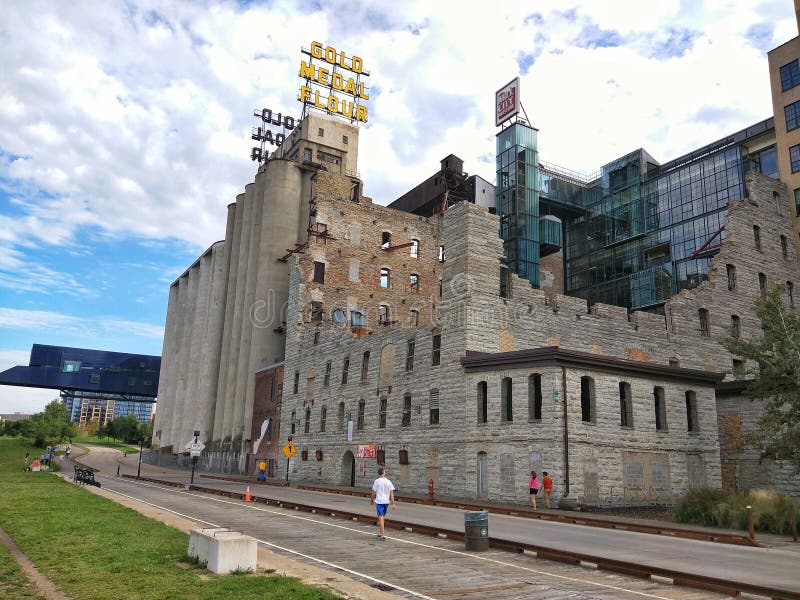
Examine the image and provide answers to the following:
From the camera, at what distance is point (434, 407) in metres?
34.9

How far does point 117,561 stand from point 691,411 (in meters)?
29.6

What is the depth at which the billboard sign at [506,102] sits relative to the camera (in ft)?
210

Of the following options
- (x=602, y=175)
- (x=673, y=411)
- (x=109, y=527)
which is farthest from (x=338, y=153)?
(x=109, y=527)

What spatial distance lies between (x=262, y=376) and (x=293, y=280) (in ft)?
30.7

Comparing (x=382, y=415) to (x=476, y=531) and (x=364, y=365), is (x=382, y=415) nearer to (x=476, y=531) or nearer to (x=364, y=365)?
(x=364, y=365)

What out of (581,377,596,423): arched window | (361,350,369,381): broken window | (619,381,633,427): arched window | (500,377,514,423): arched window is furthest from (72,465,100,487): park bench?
(619,381,633,427): arched window

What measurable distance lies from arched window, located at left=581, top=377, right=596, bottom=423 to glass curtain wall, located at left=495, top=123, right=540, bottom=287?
31.3 meters

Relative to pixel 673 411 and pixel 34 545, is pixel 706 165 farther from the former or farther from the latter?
pixel 34 545

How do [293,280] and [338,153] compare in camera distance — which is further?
[338,153]

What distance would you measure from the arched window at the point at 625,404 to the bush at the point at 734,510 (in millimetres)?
7185

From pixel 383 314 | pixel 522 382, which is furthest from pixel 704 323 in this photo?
pixel 383 314

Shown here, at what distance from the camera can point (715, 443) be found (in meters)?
33.4

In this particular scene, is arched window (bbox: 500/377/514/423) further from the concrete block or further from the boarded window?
the concrete block

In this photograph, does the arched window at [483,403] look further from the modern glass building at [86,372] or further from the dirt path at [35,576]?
the modern glass building at [86,372]
